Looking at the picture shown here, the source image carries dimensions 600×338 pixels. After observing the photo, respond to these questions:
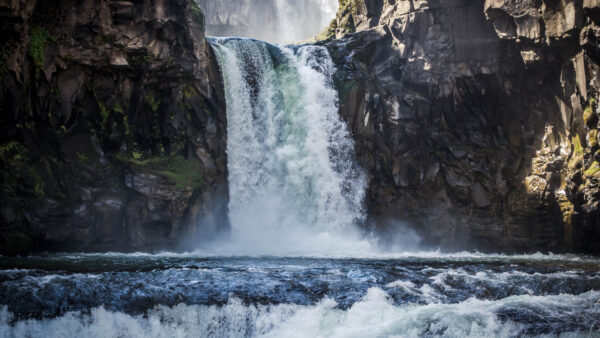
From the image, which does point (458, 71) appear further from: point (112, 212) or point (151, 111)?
point (112, 212)

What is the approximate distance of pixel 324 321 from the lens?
10062 mm

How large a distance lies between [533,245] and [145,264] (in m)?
18.3

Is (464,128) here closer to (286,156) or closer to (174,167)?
(286,156)

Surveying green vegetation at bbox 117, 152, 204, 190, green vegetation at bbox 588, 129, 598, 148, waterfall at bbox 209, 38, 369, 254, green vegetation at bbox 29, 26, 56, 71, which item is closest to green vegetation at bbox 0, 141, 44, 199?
green vegetation at bbox 29, 26, 56, 71

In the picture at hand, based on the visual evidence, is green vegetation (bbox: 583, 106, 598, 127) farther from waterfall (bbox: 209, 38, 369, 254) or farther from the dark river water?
the dark river water

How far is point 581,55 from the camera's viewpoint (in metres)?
20.2

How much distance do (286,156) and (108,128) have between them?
824cm

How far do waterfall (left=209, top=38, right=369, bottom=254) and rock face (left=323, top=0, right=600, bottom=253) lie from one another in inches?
50.4

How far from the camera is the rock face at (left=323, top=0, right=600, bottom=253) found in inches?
906

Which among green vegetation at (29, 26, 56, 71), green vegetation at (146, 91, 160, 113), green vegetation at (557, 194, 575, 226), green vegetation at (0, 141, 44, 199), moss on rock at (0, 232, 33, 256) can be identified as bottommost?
moss on rock at (0, 232, 33, 256)

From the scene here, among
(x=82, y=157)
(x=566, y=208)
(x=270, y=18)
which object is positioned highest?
(x=270, y=18)

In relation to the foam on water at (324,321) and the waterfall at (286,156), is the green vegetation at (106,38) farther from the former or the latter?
the foam on water at (324,321)

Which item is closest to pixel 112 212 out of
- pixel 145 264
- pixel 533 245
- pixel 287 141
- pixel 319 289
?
pixel 145 264

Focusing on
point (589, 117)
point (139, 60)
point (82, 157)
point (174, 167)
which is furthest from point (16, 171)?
point (589, 117)
